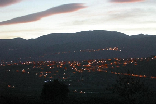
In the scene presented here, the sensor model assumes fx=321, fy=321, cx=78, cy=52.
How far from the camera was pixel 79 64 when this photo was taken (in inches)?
1934

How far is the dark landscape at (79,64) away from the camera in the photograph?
3371cm

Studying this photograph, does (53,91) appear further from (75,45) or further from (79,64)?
(75,45)

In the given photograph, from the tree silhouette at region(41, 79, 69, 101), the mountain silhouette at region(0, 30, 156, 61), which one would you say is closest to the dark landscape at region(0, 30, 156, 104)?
the mountain silhouette at region(0, 30, 156, 61)

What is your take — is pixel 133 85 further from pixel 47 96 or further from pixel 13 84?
pixel 13 84

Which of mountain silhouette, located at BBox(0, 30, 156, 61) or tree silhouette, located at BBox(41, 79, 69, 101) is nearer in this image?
tree silhouette, located at BBox(41, 79, 69, 101)

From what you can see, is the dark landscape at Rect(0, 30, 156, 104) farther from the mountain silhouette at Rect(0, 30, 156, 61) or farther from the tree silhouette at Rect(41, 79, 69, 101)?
the tree silhouette at Rect(41, 79, 69, 101)

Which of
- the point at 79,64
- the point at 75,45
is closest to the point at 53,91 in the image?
the point at 79,64

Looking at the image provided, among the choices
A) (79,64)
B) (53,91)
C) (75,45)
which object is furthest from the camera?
(75,45)

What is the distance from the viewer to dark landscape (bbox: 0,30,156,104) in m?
33.7

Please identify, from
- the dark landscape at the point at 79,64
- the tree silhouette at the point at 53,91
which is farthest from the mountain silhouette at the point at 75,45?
the tree silhouette at the point at 53,91

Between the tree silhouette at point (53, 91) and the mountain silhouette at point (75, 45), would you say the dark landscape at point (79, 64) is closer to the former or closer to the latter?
the mountain silhouette at point (75, 45)

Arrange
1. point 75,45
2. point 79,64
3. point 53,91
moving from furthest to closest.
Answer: point 75,45, point 79,64, point 53,91

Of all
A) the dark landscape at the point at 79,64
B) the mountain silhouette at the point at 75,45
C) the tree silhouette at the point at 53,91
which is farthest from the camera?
the mountain silhouette at the point at 75,45

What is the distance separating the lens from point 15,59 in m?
65.1
